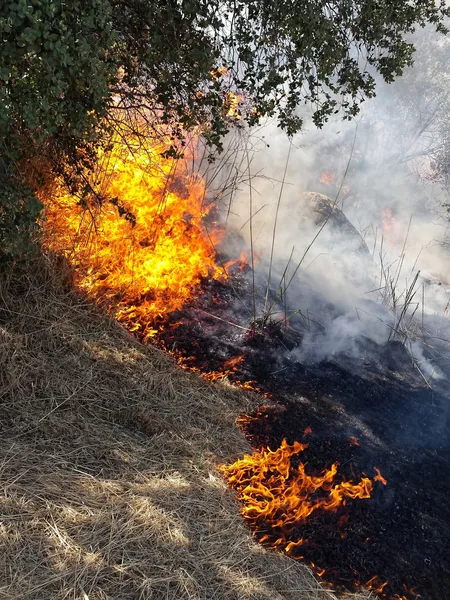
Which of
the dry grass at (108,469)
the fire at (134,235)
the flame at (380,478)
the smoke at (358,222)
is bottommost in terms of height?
the dry grass at (108,469)

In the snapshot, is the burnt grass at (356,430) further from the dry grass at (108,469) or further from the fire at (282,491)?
the dry grass at (108,469)

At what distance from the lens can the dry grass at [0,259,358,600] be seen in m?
2.39

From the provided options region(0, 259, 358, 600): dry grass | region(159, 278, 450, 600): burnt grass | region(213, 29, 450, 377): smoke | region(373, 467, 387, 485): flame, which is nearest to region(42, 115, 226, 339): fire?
region(159, 278, 450, 600): burnt grass

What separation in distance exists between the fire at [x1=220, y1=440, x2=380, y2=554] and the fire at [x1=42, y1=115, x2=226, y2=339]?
1.83 metres

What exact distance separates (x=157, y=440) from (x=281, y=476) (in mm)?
932

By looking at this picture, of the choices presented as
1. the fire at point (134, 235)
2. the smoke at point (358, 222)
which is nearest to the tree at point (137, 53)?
the fire at point (134, 235)

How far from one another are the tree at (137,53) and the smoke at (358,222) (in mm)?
1355

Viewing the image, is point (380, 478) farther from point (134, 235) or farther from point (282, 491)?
point (134, 235)

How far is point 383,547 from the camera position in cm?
323

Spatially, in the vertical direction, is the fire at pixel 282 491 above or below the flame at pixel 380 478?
below

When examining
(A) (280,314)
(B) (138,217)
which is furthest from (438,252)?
(B) (138,217)

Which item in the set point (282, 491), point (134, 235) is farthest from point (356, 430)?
point (134, 235)

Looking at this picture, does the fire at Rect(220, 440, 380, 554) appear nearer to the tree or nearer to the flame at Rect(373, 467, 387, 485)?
the flame at Rect(373, 467, 387, 485)

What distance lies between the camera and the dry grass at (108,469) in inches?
94.2
